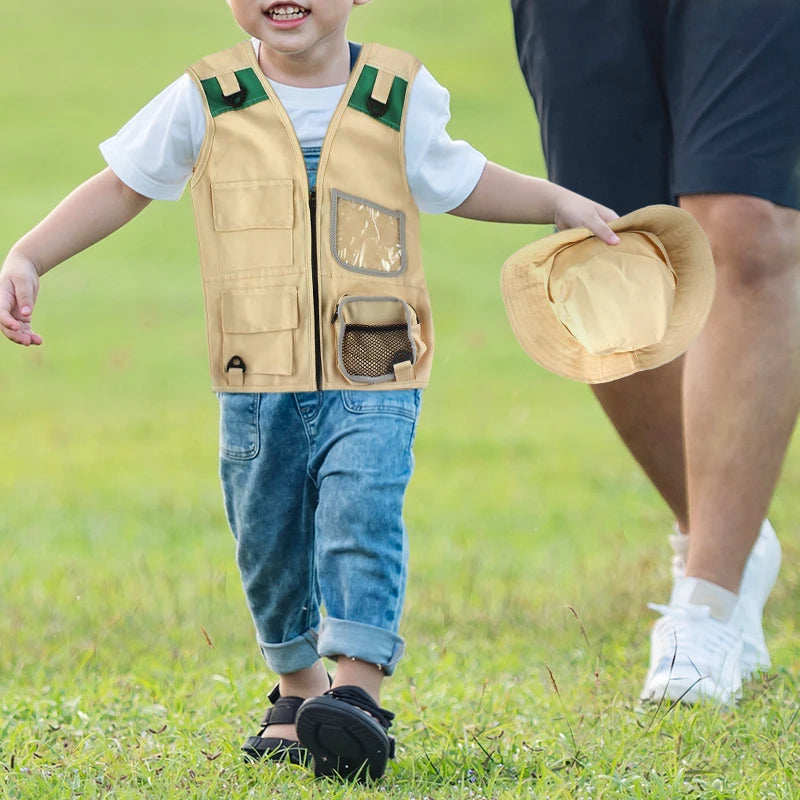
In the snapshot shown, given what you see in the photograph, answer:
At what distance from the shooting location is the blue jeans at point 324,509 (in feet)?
10.8

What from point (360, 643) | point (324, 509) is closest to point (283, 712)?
point (360, 643)

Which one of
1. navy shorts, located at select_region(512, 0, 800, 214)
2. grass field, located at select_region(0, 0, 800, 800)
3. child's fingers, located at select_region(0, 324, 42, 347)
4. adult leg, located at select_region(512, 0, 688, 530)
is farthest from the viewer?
adult leg, located at select_region(512, 0, 688, 530)

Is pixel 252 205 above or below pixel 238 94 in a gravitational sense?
below

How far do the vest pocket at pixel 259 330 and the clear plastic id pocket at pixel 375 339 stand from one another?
0.11 meters

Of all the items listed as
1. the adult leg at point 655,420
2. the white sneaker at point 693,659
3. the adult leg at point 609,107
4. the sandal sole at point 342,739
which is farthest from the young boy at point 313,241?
the adult leg at point 655,420

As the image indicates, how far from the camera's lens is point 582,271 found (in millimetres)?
3457

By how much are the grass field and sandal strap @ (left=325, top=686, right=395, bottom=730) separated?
146 millimetres

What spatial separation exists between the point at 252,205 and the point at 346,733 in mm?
1094

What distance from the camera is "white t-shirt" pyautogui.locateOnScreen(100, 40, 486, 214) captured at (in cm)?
340

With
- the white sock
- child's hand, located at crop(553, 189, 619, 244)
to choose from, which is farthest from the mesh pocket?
the white sock

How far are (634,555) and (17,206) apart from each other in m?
13.5

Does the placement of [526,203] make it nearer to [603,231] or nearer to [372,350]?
[603,231]

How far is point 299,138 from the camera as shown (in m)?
3.41

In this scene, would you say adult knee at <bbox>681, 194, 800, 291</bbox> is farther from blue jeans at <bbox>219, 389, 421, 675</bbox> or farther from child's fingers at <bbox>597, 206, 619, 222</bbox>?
blue jeans at <bbox>219, 389, 421, 675</bbox>
